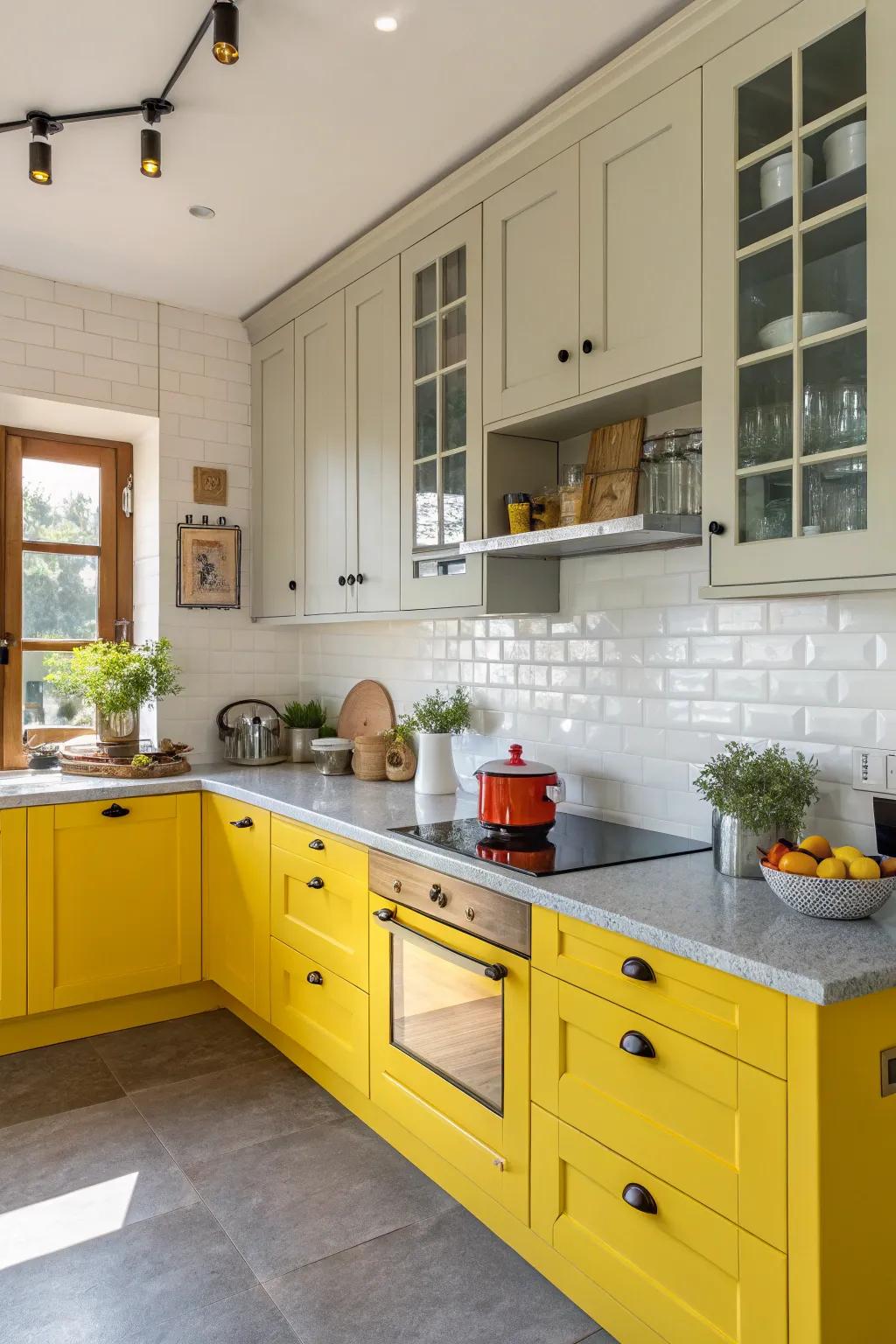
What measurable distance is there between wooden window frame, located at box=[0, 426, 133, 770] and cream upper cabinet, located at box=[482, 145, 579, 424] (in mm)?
2075

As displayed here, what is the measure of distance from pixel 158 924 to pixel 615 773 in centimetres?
181

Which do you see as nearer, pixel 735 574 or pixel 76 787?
pixel 735 574

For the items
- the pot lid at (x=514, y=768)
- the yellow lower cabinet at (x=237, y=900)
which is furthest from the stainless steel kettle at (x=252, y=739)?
the pot lid at (x=514, y=768)

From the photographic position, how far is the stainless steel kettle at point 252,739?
384cm

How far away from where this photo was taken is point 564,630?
2.82m

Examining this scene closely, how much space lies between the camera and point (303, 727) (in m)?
3.96

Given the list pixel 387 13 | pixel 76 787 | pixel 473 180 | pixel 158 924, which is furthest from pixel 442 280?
pixel 158 924

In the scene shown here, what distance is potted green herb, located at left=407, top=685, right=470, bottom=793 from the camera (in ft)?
10.1

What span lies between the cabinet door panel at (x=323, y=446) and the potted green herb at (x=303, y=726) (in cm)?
52

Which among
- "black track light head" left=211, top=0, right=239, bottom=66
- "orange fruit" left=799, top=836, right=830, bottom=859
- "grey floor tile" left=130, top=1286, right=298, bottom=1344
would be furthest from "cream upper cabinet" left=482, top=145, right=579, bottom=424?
"grey floor tile" left=130, top=1286, right=298, bottom=1344

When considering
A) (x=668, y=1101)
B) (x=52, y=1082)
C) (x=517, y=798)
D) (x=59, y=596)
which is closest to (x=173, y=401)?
(x=59, y=596)

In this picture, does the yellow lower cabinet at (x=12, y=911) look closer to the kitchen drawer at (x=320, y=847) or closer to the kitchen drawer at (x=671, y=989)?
the kitchen drawer at (x=320, y=847)

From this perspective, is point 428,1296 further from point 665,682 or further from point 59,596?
point 59,596

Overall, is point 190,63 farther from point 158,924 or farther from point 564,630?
point 158,924
